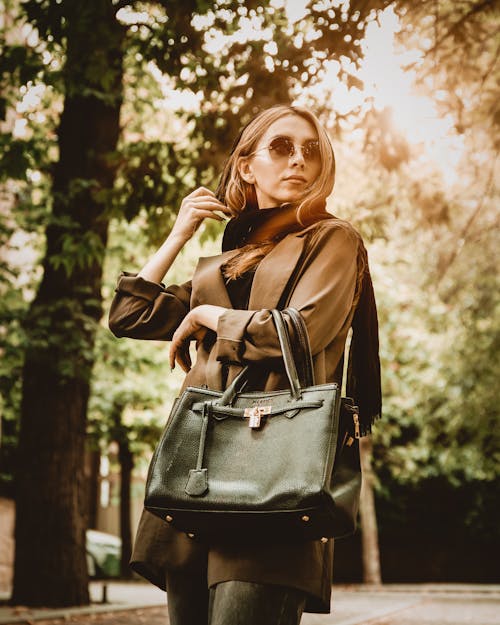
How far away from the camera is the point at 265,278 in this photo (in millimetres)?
2307

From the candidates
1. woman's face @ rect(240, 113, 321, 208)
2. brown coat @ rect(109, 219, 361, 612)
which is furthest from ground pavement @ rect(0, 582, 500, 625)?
woman's face @ rect(240, 113, 321, 208)

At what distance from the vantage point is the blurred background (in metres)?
7.20

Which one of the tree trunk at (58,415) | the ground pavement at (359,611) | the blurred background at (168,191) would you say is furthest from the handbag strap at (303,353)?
the tree trunk at (58,415)

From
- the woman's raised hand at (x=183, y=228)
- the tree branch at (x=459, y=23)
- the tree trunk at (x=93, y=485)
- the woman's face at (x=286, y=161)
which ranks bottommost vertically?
the tree trunk at (x=93, y=485)

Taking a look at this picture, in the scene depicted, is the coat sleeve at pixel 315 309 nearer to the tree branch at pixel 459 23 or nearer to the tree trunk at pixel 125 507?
the tree branch at pixel 459 23

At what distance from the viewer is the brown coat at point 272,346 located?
80.0 inches

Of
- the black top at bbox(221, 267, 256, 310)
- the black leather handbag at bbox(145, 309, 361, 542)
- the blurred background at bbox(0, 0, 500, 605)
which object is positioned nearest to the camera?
the black leather handbag at bbox(145, 309, 361, 542)

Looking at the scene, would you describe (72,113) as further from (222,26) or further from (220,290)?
(220,290)

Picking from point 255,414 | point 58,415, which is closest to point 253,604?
point 255,414

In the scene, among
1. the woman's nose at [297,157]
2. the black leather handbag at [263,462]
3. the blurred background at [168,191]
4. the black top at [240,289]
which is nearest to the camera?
the black leather handbag at [263,462]

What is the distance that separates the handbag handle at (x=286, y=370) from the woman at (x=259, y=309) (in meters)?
0.03

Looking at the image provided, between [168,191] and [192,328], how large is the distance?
602cm

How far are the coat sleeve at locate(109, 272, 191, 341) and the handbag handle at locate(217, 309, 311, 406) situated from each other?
21.4 inches

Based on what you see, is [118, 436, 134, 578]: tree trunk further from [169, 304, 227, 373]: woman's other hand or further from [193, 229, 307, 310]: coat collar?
[193, 229, 307, 310]: coat collar
